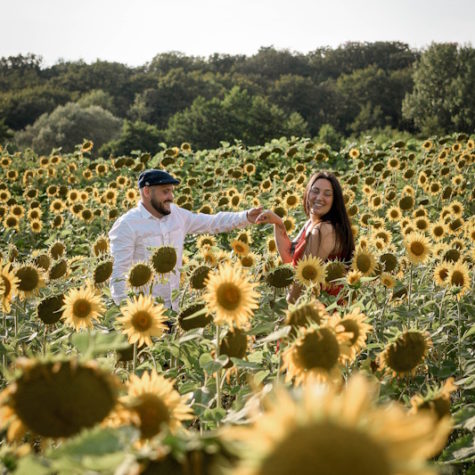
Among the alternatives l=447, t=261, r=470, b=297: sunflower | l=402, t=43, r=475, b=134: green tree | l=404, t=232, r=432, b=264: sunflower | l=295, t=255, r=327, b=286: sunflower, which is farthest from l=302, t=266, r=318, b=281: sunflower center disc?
l=402, t=43, r=475, b=134: green tree

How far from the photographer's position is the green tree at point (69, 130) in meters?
38.0

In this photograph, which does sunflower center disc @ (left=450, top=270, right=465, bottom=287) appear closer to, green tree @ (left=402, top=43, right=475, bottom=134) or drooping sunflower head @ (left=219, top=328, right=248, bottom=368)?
drooping sunflower head @ (left=219, top=328, right=248, bottom=368)

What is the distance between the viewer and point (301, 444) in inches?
25.5

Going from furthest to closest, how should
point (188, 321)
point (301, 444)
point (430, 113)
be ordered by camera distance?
point (430, 113)
point (188, 321)
point (301, 444)

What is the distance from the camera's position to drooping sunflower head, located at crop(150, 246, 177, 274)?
316 centimetres

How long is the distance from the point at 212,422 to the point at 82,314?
115 cm

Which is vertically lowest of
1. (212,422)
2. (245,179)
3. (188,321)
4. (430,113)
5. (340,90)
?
(212,422)

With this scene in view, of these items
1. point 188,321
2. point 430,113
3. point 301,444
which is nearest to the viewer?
point 301,444

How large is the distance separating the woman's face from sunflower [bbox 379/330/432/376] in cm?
279

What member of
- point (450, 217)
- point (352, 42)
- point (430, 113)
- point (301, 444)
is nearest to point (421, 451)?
point (301, 444)

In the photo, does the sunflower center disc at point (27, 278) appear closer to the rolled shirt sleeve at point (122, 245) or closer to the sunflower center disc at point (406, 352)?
the rolled shirt sleeve at point (122, 245)

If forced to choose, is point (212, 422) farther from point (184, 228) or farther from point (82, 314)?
point (184, 228)

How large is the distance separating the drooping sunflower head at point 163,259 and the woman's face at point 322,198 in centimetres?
185

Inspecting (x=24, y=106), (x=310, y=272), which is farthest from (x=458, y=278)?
(x=24, y=106)
